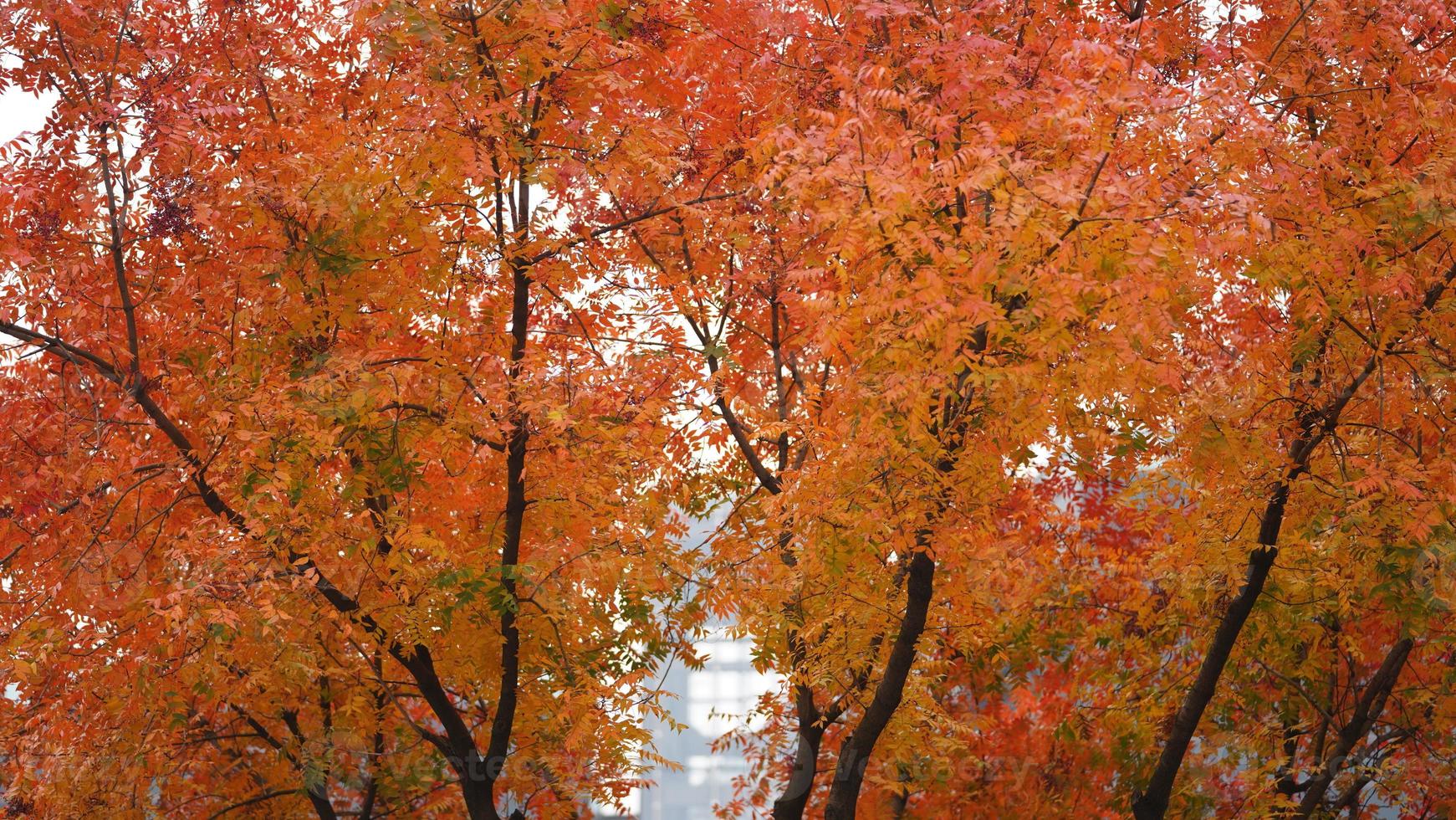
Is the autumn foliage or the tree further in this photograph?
the tree

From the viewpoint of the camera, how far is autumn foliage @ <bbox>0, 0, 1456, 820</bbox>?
823cm

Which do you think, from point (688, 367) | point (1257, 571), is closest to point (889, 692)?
point (1257, 571)

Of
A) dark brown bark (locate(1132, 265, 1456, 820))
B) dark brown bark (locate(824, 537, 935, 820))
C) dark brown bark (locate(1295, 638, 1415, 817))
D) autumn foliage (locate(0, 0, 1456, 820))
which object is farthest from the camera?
dark brown bark (locate(1295, 638, 1415, 817))

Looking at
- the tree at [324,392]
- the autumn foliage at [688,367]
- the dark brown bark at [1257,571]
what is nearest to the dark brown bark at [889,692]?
the autumn foliage at [688,367]

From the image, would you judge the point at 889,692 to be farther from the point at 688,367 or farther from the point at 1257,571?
the point at 688,367

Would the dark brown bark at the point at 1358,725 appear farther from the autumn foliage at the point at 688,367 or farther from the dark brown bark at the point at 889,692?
the dark brown bark at the point at 889,692

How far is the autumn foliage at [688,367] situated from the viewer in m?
8.23

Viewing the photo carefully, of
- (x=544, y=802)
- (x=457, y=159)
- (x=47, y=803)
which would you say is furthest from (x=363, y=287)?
(x=544, y=802)

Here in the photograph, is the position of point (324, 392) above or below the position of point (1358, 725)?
above

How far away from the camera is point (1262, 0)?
1088cm

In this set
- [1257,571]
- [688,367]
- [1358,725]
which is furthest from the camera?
[688,367]

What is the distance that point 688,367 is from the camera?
12102mm

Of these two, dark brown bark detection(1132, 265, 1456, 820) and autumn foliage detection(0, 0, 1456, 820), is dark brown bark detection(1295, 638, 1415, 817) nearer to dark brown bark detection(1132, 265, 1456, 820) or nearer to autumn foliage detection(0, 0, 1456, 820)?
autumn foliage detection(0, 0, 1456, 820)

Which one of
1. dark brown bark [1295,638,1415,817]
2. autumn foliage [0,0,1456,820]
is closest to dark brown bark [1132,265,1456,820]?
autumn foliage [0,0,1456,820]
